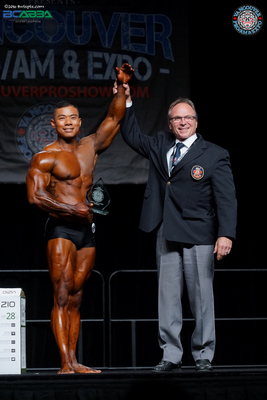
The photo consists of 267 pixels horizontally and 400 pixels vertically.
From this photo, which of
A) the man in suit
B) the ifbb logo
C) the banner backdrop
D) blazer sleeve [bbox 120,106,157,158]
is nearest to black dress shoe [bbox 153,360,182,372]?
the man in suit

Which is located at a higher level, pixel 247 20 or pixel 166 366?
pixel 247 20

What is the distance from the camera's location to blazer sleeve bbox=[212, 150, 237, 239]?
12.6 feet

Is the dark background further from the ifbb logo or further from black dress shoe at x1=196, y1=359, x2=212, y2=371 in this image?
black dress shoe at x1=196, y1=359, x2=212, y2=371

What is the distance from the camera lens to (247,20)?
6.25m

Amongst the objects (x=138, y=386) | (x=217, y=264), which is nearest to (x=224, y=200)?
(x=138, y=386)

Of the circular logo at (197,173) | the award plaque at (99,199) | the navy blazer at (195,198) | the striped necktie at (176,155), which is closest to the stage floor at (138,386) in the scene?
the navy blazer at (195,198)

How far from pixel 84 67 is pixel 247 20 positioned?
4.83 feet

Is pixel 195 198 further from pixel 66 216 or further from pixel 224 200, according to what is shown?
pixel 66 216

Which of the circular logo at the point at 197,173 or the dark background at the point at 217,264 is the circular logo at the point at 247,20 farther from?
the circular logo at the point at 197,173

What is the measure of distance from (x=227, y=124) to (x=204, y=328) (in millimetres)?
2893

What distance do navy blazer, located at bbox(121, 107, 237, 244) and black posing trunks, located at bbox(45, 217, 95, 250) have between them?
0.32 m

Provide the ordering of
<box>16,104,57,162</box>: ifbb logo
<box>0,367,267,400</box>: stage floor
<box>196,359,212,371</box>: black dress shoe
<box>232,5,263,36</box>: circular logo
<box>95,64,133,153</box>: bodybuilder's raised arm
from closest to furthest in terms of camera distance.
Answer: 1. <box>0,367,267,400</box>: stage floor
2. <box>196,359,212,371</box>: black dress shoe
3. <box>95,64,133,153</box>: bodybuilder's raised arm
4. <box>16,104,57,162</box>: ifbb logo
5. <box>232,5,263,36</box>: circular logo

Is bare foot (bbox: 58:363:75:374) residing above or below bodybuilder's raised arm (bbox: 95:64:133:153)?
below

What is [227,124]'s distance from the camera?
6.32 metres
